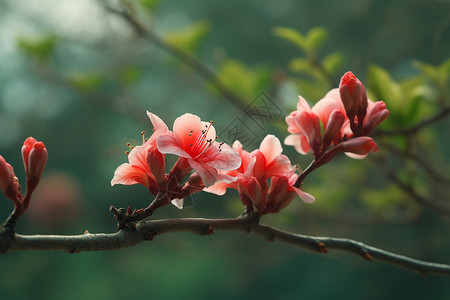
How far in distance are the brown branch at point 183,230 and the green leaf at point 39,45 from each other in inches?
22.9

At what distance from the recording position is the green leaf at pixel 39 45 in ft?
2.32

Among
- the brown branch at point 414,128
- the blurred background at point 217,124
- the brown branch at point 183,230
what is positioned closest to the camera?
the brown branch at point 183,230

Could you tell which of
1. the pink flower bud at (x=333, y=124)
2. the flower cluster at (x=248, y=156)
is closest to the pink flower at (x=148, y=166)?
the flower cluster at (x=248, y=156)

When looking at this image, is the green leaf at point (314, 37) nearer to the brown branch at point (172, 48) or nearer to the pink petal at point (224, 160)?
the brown branch at point (172, 48)

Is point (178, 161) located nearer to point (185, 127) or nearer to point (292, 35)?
point (185, 127)

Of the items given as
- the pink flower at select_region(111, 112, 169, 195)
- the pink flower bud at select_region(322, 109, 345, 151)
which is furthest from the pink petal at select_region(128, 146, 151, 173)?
the pink flower bud at select_region(322, 109, 345, 151)

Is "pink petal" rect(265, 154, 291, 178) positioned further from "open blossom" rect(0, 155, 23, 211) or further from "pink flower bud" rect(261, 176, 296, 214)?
"open blossom" rect(0, 155, 23, 211)

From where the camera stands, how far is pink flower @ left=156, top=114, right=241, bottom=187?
0.77ft

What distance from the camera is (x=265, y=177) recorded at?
0.27 metres

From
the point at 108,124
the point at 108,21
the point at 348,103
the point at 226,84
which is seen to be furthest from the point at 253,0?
the point at 348,103

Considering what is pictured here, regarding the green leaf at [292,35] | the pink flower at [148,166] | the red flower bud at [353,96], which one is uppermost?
the green leaf at [292,35]

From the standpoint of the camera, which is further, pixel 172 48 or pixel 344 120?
pixel 172 48

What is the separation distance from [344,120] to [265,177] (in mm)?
62

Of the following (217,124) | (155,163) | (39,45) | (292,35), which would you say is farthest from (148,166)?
(39,45)
